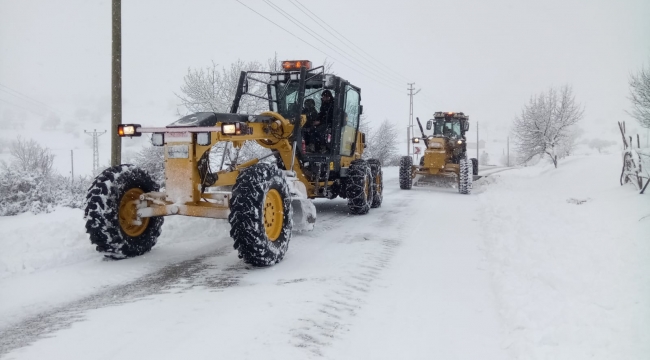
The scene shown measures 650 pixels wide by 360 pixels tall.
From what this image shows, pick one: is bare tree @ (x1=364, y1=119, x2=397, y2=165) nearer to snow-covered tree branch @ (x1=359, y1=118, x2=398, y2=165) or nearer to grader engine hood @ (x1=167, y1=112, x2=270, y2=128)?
snow-covered tree branch @ (x1=359, y1=118, x2=398, y2=165)

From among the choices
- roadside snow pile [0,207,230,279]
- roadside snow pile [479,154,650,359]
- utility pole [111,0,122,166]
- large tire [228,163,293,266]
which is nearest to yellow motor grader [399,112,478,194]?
roadside snow pile [479,154,650,359]

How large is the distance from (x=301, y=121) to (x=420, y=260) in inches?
131

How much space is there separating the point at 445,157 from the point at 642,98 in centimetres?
678

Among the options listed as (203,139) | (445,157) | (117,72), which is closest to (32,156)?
(117,72)

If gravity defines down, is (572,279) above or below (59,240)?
below

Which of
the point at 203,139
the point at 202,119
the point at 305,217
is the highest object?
the point at 202,119

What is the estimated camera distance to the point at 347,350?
9.59 ft

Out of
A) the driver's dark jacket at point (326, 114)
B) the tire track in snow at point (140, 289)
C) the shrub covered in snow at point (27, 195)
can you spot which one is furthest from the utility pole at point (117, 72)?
the tire track in snow at point (140, 289)

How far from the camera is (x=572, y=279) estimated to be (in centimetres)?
413

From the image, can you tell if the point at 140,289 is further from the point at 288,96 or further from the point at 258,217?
the point at 288,96

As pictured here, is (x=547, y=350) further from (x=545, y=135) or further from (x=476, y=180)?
A: (x=545, y=135)

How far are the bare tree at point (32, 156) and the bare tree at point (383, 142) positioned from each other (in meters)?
20.9

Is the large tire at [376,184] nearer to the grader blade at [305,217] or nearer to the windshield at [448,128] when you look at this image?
the grader blade at [305,217]

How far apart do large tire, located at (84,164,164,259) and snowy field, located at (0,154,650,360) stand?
0.19 metres
